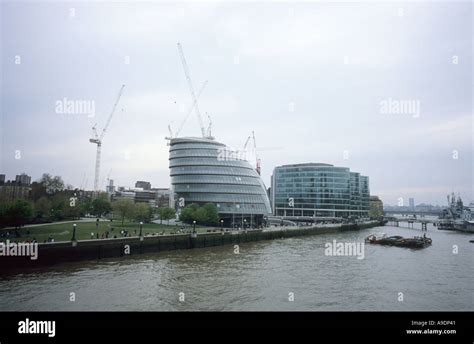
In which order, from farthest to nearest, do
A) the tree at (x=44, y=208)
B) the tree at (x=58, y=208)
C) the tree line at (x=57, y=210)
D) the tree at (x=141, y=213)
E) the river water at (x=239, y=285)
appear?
the tree at (x=141, y=213) → the tree at (x=58, y=208) → the tree at (x=44, y=208) → the tree line at (x=57, y=210) → the river water at (x=239, y=285)

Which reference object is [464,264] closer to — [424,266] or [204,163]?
[424,266]

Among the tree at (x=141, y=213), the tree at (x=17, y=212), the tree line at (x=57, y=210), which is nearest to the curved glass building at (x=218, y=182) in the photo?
the tree line at (x=57, y=210)

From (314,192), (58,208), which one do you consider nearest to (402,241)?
(58,208)

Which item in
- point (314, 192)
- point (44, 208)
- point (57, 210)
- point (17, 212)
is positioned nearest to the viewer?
point (17, 212)

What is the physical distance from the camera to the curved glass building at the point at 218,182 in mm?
82812

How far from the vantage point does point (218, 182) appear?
274 ft

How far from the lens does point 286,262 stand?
35844 millimetres

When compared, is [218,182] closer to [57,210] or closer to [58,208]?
[58,208]

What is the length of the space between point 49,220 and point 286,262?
4102 centimetres

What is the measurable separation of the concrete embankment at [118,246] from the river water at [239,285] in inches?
48.5

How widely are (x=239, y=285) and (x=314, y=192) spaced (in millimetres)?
121002

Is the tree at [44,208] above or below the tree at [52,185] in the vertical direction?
below

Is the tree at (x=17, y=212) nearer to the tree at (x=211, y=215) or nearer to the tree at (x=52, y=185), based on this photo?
the tree at (x=211, y=215)
